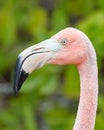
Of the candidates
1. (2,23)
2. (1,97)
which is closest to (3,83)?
(1,97)

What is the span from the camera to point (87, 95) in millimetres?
2342

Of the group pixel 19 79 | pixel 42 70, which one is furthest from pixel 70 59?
pixel 42 70

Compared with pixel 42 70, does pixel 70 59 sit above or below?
above

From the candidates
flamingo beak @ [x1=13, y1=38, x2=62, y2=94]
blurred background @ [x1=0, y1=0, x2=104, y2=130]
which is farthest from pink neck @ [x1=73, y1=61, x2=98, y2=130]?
blurred background @ [x1=0, y1=0, x2=104, y2=130]

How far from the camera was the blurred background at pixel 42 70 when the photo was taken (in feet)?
13.7

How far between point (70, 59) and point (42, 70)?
6.59 feet

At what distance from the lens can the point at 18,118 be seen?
14.7 feet

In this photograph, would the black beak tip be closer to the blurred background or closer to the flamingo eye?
the flamingo eye

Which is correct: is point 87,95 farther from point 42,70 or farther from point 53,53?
point 42,70

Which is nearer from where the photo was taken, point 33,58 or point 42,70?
point 33,58

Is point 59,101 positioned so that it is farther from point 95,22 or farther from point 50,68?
point 95,22

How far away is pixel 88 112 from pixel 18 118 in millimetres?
2148

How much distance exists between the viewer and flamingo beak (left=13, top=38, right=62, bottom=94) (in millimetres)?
2273

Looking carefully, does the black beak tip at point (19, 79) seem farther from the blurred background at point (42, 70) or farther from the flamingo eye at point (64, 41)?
the blurred background at point (42, 70)
